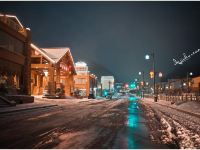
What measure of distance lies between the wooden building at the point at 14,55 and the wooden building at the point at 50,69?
8.27 meters

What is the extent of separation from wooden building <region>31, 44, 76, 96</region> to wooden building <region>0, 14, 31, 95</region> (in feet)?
27.1

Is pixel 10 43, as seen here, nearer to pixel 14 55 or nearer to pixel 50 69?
pixel 14 55

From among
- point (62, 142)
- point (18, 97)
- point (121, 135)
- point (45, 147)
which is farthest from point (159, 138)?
point (18, 97)

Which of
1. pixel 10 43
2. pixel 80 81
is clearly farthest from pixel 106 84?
pixel 10 43

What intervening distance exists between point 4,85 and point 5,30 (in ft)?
20.7

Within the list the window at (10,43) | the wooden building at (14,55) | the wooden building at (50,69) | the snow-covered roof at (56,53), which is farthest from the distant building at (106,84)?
the window at (10,43)

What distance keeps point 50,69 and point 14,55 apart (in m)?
13.5

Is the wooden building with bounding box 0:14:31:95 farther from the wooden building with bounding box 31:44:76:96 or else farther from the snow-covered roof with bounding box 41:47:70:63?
the snow-covered roof with bounding box 41:47:70:63

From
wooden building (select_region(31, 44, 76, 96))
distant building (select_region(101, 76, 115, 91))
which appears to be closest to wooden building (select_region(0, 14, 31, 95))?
wooden building (select_region(31, 44, 76, 96))

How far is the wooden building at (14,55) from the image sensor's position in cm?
3064

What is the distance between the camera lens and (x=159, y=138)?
370 inches

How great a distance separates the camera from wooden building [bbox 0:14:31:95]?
101 ft

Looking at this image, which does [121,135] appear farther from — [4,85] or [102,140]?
[4,85]

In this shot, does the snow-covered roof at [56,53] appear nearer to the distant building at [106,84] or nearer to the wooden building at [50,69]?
the wooden building at [50,69]
